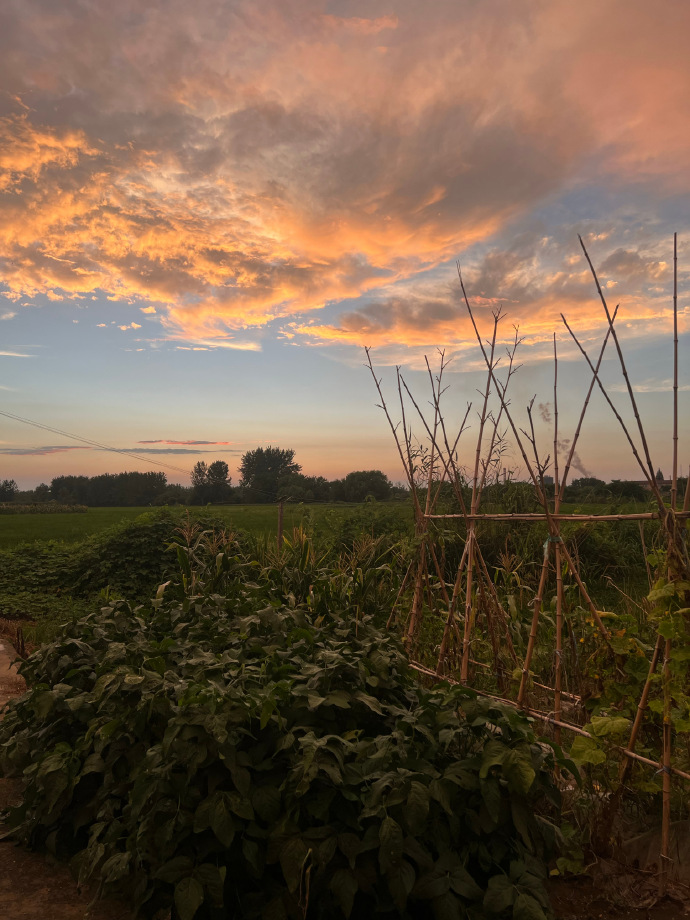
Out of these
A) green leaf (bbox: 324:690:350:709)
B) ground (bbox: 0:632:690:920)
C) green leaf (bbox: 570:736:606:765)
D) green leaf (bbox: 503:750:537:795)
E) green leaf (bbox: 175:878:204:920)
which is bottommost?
ground (bbox: 0:632:690:920)

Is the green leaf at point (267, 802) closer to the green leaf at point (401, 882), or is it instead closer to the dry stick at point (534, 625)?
the green leaf at point (401, 882)

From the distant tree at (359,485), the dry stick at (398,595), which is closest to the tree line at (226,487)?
the distant tree at (359,485)

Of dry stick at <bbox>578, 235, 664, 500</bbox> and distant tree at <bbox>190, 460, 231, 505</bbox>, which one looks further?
distant tree at <bbox>190, 460, 231, 505</bbox>

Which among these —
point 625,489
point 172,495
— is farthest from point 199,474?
point 625,489

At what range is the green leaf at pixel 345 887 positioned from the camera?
1.81 m

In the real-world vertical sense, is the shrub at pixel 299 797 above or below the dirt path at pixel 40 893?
above

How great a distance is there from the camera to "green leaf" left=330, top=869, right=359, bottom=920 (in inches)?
71.4

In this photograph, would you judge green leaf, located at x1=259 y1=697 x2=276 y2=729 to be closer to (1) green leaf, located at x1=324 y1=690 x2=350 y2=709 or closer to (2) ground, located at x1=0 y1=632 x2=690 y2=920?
(1) green leaf, located at x1=324 y1=690 x2=350 y2=709

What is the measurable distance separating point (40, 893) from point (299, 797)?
1.20 metres

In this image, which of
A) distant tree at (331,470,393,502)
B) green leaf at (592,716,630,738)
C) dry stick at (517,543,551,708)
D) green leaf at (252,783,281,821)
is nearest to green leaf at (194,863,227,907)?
green leaf at (252,783,281,821)

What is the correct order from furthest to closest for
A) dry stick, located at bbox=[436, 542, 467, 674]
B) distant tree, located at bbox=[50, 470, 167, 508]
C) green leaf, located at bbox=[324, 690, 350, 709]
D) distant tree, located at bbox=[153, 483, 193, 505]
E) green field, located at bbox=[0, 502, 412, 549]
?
distant tree, located at bbox=[50, 470, 167, 508] < distant tree, located at bbox=[153, 483, 193, 505] < green field, located at bbox=[0, 502, 412, 549] < dry stick, located at bbox=[436, 542, 467, 674] < green leaf, located at bbox=[324, 690, 350, 709]

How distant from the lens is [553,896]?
2.37m

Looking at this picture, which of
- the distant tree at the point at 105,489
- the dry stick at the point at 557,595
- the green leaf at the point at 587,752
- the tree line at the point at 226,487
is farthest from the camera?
the distant tree at the point at 105,489

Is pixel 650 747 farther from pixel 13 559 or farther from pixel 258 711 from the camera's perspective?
pixel 13 559
